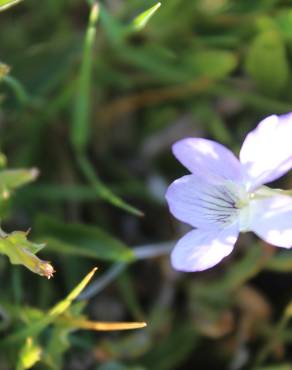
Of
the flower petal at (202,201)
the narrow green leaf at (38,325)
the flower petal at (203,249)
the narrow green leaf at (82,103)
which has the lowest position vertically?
the narrow green leaf at (38,325)

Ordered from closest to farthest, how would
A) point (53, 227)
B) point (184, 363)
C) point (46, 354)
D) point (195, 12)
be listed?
point (46, 354) → point (53, 227) → point (184, 363) → point (195, 12)

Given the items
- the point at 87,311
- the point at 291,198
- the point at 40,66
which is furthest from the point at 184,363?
the point at 40,66

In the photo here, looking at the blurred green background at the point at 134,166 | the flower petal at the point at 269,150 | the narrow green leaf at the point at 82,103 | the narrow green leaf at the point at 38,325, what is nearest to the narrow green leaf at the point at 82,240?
the blurred green background at the point at 134,166

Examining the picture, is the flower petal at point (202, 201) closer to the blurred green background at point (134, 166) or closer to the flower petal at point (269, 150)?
the flower petal at point (269, 150)

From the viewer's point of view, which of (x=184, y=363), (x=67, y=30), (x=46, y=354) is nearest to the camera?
(x=46, y=354)

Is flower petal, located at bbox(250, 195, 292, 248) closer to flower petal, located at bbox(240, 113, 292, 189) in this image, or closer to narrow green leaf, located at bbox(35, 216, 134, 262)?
flower petal, located at bbox(240, 113, 292, 189)

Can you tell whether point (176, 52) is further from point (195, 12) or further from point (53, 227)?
point (53, 227)
